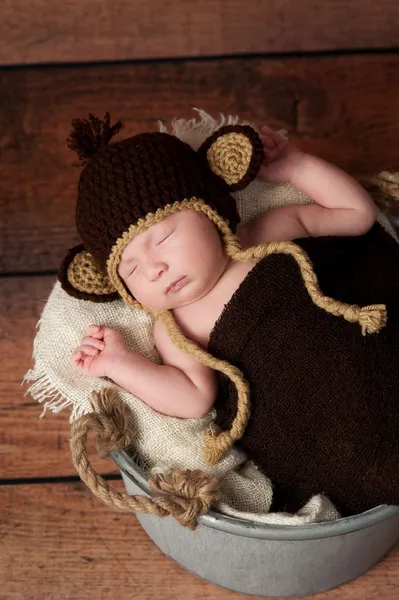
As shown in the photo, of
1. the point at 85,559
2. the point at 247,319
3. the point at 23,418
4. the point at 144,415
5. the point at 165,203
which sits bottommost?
the point at 85,559

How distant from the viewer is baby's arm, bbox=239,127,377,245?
91 centimetres

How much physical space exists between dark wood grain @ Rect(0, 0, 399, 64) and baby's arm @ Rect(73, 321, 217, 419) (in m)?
0.63

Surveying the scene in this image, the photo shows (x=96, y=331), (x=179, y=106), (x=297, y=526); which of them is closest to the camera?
(x=297, y=526)

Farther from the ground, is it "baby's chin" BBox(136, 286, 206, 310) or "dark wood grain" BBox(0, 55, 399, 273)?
"dark wood grain" BBox(0, 55, 399, 273)

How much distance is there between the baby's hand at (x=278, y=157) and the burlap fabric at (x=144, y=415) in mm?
110

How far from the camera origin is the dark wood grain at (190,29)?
1.31 metres

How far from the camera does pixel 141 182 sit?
77 centimetres

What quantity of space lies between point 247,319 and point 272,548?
0.81 feet

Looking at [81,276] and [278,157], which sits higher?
[278,157]

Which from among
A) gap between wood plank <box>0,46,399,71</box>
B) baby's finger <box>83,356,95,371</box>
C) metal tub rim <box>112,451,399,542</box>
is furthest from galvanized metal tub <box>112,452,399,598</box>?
gap between wood plank <box>0,46,399,71</box>

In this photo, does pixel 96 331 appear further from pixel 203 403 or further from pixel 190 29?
pixel 190 29

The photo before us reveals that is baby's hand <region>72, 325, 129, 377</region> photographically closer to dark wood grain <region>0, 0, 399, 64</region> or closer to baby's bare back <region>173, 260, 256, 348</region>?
baby's bare back <region>173, 260, 256, 348</region>

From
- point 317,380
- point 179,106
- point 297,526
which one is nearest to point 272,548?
point 297,526

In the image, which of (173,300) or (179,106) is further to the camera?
(179,106)
